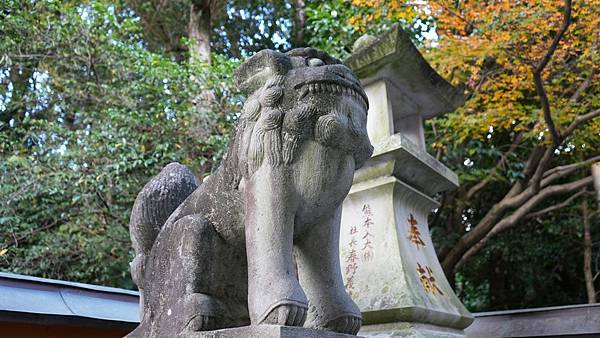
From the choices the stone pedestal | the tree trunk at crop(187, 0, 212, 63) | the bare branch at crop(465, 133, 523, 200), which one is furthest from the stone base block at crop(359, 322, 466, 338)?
the tree trunk at crop(187, 0, 212, 63)

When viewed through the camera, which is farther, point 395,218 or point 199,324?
point 395,218

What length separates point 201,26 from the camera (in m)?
9.73

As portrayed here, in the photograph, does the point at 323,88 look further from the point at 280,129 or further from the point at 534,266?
the point at 534,266

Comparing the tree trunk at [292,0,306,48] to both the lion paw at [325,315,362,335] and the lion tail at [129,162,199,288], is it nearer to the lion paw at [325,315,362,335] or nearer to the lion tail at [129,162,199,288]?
the lion tail at [129,162,199,288]

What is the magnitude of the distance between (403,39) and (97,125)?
4947 millimetres

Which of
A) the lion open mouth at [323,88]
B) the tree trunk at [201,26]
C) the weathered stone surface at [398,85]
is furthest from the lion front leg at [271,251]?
the tree trunk at [201,26]

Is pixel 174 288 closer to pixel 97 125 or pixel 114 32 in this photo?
pixel 97 125

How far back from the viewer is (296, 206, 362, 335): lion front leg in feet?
7.62

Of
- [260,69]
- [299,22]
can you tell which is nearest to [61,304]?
[260,69]

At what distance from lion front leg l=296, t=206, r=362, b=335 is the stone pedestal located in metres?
1.19

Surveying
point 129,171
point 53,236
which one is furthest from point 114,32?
point 53,236

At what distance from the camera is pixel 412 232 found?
4.07 metres

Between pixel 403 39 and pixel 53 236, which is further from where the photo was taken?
pixel 53 236

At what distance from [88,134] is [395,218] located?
5006 millimetres
